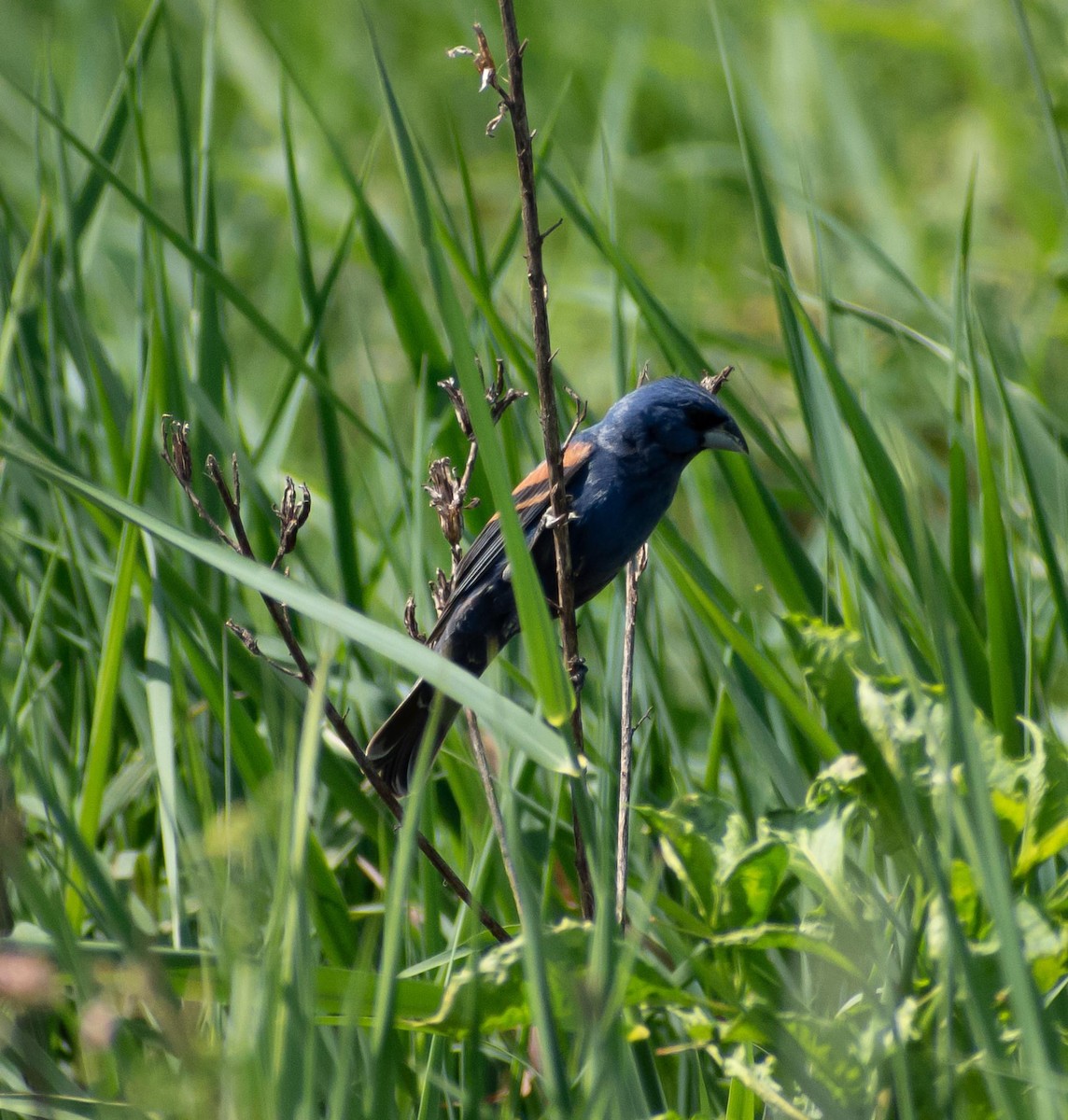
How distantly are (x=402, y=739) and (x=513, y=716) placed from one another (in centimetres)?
99

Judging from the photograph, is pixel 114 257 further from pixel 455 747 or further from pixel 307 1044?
Answer: pixel 307 1044

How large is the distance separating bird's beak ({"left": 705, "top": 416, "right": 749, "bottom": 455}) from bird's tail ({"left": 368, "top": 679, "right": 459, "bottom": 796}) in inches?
22.7

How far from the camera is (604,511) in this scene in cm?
215

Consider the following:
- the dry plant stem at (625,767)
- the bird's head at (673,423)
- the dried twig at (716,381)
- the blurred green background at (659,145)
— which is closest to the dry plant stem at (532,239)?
the dry plant stem at (625,767)

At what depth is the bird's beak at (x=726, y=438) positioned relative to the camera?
210 centimetres

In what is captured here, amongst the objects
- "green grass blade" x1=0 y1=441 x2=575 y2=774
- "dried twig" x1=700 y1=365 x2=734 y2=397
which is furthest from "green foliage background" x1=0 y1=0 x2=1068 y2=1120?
"dried twig" x1=700 y1=365 x2=734 y2=397

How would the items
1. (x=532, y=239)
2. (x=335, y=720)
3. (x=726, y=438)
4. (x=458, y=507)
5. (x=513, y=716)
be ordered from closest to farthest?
(x=513, y=716) < (x=532, y=239) < (x=335, y=720) < (x=458, y=507) < (x=726, y=438)

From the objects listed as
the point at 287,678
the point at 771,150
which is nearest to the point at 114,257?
the point at 771,150

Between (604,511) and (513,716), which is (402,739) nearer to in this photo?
(604,511)

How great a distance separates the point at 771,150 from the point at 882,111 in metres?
2.56

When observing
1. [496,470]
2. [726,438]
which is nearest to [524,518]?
[726,438]

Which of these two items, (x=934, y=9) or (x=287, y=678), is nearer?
(x=287, y=678)

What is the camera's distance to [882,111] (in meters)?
5.59

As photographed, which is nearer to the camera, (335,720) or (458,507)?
(335,720)
